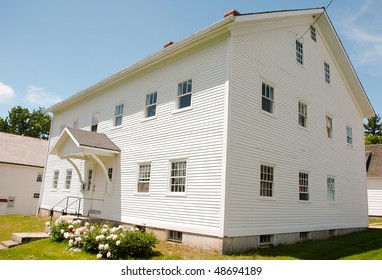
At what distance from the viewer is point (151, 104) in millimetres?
14906

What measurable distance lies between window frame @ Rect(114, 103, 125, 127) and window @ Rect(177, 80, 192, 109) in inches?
182

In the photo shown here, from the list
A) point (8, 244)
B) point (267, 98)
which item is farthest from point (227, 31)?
point (8, 244)

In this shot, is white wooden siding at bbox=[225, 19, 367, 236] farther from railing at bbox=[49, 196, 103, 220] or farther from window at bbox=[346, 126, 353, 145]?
railing at bbox=[49, 196, 103, 220]

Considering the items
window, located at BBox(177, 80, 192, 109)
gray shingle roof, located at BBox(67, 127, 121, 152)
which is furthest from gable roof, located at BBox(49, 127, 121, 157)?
window, located at BBox(177, 80, 192, 109)

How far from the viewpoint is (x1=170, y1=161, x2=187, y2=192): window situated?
12.2 metres

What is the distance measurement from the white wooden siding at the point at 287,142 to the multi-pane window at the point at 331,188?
12.3 inches

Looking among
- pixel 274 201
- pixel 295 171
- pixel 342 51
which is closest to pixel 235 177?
pixel 274 201

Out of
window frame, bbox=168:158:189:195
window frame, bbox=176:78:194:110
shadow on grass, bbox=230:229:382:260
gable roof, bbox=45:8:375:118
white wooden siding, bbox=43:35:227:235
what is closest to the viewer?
shadow on grass, bbox=230:229:382:260

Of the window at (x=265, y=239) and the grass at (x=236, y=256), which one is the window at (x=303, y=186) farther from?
the window at (x=265, y=239)

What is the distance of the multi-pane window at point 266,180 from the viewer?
12.2m

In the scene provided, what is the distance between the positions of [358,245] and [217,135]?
328 inches

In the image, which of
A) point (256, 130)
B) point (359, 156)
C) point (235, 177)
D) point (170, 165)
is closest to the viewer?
point (235, 177)
